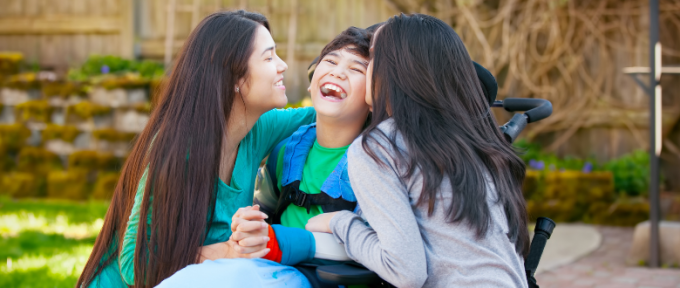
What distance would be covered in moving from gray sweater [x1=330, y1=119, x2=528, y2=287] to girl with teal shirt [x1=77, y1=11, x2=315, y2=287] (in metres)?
0.33

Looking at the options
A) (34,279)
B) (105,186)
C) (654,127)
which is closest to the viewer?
(34,279)

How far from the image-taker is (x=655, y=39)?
14.2 feet

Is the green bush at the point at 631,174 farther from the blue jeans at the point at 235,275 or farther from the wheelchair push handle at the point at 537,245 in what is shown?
the blue jeans at the point at 235,275

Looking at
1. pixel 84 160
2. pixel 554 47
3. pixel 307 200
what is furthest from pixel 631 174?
pixel 84 160

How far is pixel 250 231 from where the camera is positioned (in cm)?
179

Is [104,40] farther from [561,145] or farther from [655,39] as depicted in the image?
[655,39]

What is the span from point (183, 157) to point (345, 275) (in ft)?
2.02

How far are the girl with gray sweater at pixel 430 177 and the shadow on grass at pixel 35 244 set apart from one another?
3003 millimetres

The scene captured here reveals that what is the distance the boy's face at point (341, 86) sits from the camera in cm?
214

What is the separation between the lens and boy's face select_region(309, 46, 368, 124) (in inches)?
84.4

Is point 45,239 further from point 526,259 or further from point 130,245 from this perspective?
point 526,259

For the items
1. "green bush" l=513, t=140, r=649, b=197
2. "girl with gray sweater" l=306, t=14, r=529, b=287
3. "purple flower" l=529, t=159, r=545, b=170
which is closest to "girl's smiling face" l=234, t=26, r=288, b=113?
"girl with gray sweater" l=306, t=14, r=529, b=287

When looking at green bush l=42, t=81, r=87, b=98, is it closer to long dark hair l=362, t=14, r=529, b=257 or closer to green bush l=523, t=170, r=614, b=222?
green bush l=523, t=170, r=614, b=222

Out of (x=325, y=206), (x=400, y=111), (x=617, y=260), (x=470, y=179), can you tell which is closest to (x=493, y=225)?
(x=470, y=179)
